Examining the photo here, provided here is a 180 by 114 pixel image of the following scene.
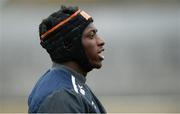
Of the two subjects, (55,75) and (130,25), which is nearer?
(55,75)

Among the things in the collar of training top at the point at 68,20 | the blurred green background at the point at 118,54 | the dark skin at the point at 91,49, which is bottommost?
the blurred green background at the point at 118,54

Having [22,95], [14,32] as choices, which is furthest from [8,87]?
[14,32]

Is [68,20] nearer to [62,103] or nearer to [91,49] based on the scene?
[91,49]

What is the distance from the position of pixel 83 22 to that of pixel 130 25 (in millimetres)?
4951

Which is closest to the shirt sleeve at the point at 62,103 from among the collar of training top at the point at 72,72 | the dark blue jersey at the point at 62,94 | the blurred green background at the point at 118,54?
the dark blue jersey at the point at 62,94

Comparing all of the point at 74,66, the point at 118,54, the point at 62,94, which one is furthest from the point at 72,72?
the point at 118,54

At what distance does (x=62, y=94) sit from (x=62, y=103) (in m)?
0.04

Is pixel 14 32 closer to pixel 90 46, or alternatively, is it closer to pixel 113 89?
pixel 113 89

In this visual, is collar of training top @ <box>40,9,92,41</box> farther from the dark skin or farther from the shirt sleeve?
the shirt sleeve

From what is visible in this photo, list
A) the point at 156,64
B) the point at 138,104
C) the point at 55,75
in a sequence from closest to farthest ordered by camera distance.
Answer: the point at 55,75 → the point at 138,104 → the point at 156,64

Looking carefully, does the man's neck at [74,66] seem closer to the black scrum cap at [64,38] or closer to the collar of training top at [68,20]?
the black scrum cap at [64,38]

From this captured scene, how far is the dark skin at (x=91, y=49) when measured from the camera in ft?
6.75

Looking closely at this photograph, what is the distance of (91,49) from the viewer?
2.07m

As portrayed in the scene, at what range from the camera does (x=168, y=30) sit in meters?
7.02
